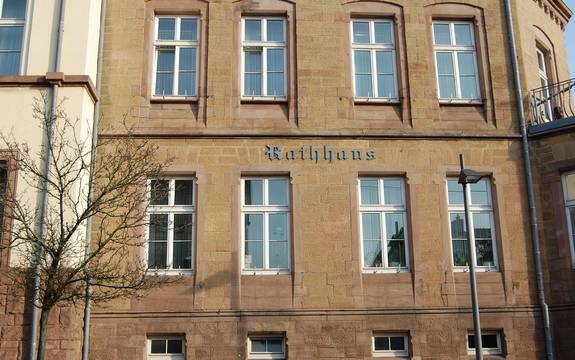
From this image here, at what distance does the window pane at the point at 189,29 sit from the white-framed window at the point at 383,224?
4696 mm

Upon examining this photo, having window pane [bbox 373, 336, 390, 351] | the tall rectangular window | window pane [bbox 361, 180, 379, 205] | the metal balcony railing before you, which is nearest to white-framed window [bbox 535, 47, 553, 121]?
the metal balcony railing

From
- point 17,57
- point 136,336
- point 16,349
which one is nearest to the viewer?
point 16,349

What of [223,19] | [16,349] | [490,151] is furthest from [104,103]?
[490,151]

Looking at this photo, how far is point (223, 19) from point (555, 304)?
8.77m

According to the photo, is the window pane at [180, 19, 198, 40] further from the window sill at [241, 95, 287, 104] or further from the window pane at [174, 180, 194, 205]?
the window pane at [174, 180, 194, 205]

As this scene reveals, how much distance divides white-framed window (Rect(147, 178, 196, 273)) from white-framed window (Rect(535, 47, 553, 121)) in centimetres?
760

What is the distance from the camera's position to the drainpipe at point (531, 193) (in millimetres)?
12695

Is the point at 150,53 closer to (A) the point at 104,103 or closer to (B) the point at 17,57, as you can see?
(A) the point at 104,103

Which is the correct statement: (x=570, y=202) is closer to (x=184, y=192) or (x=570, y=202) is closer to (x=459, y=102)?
(x=459, y=102)

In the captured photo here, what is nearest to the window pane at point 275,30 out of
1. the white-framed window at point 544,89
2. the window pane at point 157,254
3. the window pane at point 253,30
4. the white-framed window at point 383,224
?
the window pane at point 253,30

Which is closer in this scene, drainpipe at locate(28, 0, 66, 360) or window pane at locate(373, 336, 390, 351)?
drainpipe at locate(28, 0, 66, 360)

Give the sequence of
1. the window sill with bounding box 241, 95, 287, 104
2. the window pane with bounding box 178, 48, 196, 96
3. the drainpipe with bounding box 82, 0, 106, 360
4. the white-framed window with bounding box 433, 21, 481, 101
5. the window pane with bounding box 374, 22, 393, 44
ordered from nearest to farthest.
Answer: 1. the drainpipe with bounding box 82, 0, 106, 360
2. the window sill with bounding box 241, 95, 287, 104
3. the window pane with bounding box 178, 48, 196, 96
4. the white-framed window with bounding box 433, 21, 481, 101
5. the window pane with bounding box 374, 22, 393, 44

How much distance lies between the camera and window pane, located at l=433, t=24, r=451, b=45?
1459 cm

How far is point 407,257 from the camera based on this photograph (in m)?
13.1
